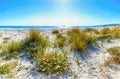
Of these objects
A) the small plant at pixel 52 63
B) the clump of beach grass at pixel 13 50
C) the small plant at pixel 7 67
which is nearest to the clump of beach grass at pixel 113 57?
the small plant at pixel 52 63

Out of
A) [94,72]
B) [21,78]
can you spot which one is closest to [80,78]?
[94,72]

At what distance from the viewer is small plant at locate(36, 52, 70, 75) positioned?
15.6ft

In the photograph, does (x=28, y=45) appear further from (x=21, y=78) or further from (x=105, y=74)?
(x=105, y=74)

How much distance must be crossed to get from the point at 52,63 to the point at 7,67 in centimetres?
141

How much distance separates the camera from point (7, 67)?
5.16m

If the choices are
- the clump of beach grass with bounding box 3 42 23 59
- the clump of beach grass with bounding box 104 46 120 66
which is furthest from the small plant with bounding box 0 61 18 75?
the clump of beach grass with bounding box 104 46 120 66

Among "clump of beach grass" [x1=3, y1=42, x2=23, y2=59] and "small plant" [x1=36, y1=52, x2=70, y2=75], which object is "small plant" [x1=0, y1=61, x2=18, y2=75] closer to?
"clump of beach grass" [x1=3, y1=42, x2=23, y2=59]

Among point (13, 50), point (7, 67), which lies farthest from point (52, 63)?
point (13, 50)

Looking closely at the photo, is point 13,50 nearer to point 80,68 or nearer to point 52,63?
point 52,63

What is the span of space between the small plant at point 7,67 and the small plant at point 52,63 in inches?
30.6

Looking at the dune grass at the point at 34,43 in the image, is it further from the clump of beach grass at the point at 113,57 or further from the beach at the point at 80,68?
the clump of beach grass at the point at 113,57

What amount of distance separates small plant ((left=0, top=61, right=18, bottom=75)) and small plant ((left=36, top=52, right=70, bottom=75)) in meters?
0.78

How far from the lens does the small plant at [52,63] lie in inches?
187

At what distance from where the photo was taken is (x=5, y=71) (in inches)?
194
